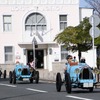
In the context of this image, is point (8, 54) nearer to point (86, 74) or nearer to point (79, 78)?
point (79, 78)

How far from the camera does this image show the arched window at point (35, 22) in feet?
171

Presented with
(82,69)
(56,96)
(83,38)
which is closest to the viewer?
(56,96)

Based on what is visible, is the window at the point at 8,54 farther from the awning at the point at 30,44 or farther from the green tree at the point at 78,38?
the green tree at the point at 78,38

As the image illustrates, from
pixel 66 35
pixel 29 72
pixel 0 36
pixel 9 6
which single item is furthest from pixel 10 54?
pixel 29 72

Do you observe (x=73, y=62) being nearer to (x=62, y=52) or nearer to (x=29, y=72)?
(x=29, y=72)

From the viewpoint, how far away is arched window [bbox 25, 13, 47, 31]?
52125 mm

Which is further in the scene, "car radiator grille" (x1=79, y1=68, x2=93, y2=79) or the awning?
the awning

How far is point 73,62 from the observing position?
20.0m

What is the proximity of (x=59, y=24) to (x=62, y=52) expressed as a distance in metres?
3.21

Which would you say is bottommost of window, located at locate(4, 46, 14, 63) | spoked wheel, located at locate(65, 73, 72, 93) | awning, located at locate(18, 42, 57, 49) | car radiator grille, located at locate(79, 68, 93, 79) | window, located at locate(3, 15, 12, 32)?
spoked wheel, located at locate(65, 73, 72, 93)

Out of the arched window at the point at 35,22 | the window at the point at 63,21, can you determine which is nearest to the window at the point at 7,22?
the arched window at the point at 35,22

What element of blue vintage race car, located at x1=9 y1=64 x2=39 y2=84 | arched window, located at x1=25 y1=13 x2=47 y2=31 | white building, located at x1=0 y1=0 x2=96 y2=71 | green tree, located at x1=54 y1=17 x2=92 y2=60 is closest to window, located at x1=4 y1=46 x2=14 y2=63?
white building, located at x1=0 y1=0 x2=96 y2=71

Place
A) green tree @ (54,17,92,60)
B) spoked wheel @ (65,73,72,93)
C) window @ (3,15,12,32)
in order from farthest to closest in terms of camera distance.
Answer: window @ (3,15,12,32), green tree @ (54,17,92,60), spoked wheel @ (65,73,72,93)

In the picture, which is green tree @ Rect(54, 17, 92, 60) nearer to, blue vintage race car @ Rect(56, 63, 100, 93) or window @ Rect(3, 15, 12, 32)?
window @ Rect(3, 15, 12, 32)
